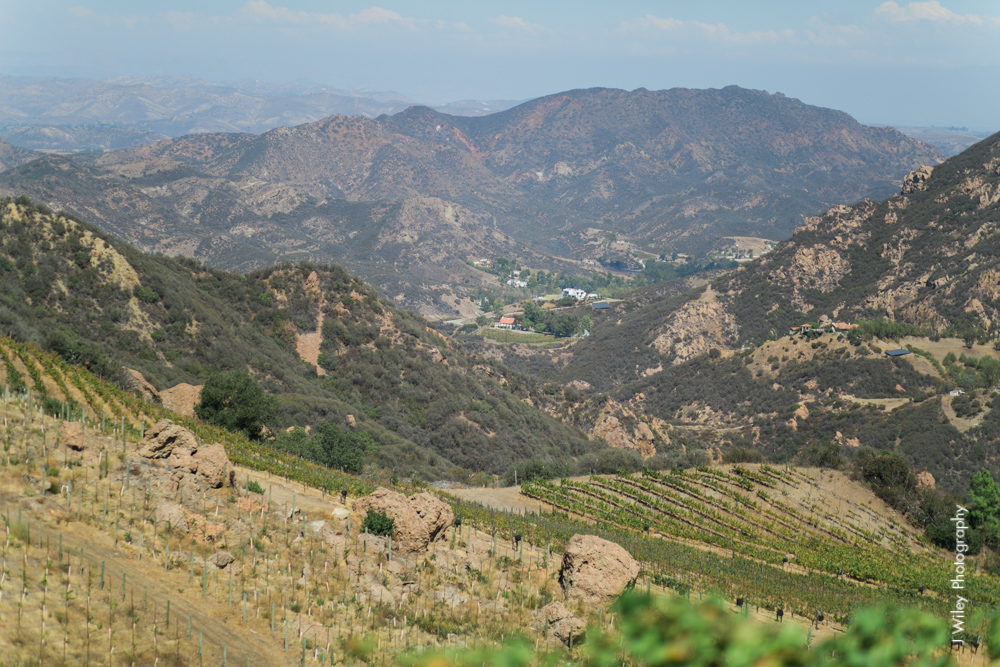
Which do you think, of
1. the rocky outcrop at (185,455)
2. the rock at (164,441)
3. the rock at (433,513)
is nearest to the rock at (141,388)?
the rock at (164,441)

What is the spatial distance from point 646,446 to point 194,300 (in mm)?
48757

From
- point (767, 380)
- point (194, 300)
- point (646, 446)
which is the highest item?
point (194, 300)

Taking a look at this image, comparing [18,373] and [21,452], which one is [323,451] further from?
[21,452]

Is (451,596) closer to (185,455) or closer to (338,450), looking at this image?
(185,455)

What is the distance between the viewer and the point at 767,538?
3541cm

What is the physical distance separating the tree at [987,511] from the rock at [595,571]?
3160 centimetres

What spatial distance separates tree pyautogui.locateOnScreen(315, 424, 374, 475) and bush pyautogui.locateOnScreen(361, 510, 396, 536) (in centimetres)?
1794

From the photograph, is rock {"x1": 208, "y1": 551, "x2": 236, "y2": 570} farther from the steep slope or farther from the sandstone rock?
the steep slope

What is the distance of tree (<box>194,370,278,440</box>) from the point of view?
36.3m

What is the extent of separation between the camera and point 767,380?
8981 centimetres

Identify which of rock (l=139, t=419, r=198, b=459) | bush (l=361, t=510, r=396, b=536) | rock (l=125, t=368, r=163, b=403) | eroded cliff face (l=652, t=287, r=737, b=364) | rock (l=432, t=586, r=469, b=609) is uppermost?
rock (l=139, t=419, r=198, b=459)

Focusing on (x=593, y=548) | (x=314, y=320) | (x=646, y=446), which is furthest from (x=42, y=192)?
(x=593, y=548)

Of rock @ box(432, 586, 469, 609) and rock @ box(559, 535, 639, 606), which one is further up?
rock @ box(559, 535, 639, 606)

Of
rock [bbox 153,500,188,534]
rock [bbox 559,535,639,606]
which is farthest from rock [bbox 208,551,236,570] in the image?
rock [bbox 559,535,639,606]
